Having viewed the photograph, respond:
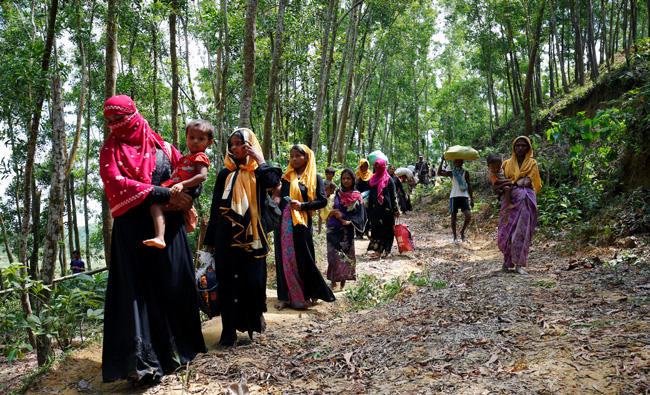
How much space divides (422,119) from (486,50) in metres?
14.5

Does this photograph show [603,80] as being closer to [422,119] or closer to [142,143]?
[142,143]

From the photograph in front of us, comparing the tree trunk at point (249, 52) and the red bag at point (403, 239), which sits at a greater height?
the tree trunk at point (249, 52)

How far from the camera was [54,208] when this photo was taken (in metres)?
4.66

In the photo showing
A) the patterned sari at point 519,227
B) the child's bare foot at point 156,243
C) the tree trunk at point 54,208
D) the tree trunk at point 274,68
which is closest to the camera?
the child's bare foot at point 156,243

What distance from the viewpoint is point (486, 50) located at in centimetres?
2252

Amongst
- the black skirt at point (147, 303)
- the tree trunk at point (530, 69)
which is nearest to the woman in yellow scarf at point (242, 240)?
the black skirt at point (147, 303)

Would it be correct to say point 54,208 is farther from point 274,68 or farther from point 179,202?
point 274,68

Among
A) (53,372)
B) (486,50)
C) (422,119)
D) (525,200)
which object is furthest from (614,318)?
(422,119)

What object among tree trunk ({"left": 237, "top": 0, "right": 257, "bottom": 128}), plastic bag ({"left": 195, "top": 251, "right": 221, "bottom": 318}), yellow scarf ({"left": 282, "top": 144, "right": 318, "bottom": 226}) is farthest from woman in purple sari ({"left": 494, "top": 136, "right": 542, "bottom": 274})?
tree trunk ({"left": 237, "top": 0, "right": 257, "bottom": 128})

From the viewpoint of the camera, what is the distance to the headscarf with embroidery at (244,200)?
11.8ft

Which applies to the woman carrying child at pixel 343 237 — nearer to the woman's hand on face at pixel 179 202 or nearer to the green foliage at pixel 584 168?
the woman's hand on face at pixel 179 202

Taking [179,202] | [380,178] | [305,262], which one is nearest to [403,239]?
[380,178]

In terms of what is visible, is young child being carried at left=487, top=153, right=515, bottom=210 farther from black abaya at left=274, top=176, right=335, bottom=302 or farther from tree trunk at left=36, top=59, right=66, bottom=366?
tree trunk at left=36, top=59, right=66, bottom=366

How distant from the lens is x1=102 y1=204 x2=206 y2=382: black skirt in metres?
2.82
